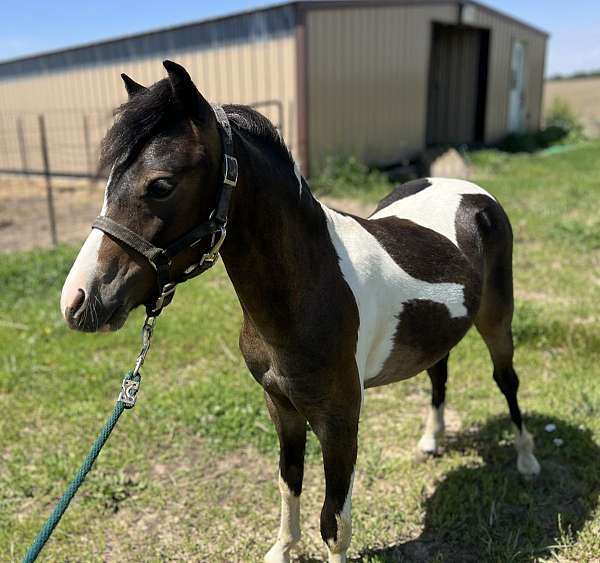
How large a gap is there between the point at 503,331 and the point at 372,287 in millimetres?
1140

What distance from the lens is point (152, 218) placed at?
4.46 ft

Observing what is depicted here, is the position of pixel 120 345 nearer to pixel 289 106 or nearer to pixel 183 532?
pixel 183 532

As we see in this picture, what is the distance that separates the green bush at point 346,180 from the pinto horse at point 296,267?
274 inches

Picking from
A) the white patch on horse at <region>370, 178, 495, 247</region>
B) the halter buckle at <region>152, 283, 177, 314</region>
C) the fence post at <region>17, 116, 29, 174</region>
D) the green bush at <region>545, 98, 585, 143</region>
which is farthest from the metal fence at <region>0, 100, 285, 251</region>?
the green bush at <region>545, 98, 585, 143</region>

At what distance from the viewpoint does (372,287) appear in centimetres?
198

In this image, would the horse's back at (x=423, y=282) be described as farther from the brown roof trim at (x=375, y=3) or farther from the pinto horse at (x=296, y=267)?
the brown roof trim at (x=375, y=3)

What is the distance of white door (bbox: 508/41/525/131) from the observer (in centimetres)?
1648

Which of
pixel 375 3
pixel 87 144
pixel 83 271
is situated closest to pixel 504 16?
pixel 375 3

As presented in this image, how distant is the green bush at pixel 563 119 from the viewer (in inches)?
755

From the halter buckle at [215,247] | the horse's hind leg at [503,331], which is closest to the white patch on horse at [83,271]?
the halter buckle at [215,247]

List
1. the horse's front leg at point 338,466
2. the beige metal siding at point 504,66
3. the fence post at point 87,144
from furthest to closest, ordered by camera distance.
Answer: the beige metal siding at point 504,66 < the fence post at point 87,144 < the horse's front leg at point 338,466

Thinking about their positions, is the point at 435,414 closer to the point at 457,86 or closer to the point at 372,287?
the point at 372,287

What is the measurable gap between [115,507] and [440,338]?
1.82 metres

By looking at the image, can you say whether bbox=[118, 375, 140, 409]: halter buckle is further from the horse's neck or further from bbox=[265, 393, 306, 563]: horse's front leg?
bbox=[265, 393, 306, 563]: horse's front leg
